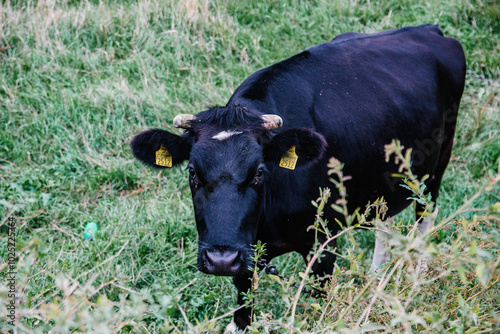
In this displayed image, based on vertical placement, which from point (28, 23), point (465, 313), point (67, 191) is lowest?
point (67, 191)

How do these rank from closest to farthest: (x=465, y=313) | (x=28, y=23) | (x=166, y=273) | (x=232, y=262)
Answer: (x=465, y=313) → (x=232, y=262) → (x=166, y=273) → (x=28, y=23)

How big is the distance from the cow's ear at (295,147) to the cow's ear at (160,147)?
57 cm

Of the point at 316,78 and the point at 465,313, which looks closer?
the point at 465,313

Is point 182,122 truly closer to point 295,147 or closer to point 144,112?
point 295,147

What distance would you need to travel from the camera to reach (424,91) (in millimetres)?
4215

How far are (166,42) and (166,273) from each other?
3817 millimetres

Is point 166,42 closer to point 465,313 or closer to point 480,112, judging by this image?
point 480,112

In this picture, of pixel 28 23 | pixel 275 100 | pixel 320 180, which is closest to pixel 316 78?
pixel 275 100

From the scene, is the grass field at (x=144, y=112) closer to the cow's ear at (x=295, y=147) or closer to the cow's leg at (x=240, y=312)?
the cow's leg at (x=240, y=312)

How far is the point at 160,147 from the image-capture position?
334 cm

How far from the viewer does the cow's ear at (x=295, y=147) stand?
3037mm

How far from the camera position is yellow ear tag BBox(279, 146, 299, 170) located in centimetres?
313

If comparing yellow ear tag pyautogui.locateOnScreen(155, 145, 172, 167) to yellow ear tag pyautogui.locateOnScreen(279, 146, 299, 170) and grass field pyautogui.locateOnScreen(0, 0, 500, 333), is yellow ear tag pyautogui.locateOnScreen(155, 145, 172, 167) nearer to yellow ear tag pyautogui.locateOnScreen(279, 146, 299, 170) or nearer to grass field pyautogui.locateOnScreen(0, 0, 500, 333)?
grass field pyautogui.locateOnScreen(0, 0, 500, 333)

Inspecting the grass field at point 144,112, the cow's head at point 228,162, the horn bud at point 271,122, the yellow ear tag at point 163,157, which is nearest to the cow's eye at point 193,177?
the cow's head at point 228,162
